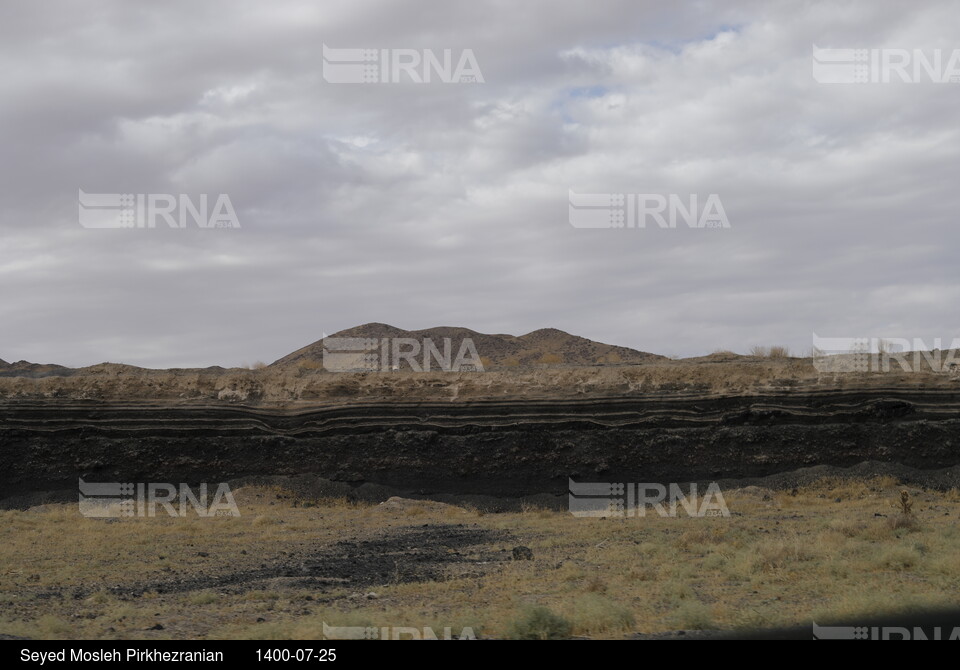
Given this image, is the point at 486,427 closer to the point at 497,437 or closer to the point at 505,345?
the point at 497,437

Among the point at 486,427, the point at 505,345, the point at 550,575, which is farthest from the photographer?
the point at 505,345

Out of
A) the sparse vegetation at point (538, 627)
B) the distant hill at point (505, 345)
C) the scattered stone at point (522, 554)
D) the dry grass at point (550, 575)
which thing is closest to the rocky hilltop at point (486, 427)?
the dry grass at point (550, 575)

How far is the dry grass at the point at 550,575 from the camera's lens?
10125mm

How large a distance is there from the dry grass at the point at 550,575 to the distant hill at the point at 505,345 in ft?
106

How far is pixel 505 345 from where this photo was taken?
61.0 metres

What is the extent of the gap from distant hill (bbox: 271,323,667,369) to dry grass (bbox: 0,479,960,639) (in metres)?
32.3

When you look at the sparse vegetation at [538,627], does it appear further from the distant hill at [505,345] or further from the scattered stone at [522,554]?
the distant hill at [505,345]

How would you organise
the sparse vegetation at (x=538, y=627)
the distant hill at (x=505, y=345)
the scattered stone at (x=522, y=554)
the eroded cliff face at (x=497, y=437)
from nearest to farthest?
the sparse vegetation at (x=538, y=627), the scattered stone at (x=522, y=554), the eroded cliff face at (x=497, y=437), the distant hill at (x=505, y=345)

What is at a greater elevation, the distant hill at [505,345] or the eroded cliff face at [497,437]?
the distant hill at [505,345]

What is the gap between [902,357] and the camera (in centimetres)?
2991

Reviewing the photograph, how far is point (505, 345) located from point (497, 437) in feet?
106

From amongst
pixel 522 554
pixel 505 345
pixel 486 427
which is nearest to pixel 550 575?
pixel 522 554

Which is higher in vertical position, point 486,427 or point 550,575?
point 486,427
